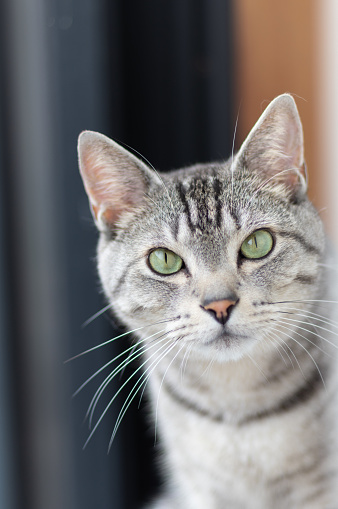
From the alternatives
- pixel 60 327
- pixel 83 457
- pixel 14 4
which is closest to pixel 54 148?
pixel 14 4

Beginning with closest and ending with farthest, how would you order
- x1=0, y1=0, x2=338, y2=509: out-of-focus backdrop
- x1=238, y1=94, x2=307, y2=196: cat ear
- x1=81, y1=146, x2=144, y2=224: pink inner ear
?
1. x1=238, y1=94, x2=307, y2=196: cat ear
2. x1=81, y1=146, x2=144, y2=224: pink inner ear
3. x1=0, y1=0, x2=338, y2=509: out-of-focus backdrop

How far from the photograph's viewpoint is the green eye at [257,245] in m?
0.86

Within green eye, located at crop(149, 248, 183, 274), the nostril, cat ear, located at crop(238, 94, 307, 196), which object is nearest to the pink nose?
the nostril

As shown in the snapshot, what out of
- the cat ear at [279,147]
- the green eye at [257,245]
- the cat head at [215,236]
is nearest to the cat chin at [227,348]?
the cat head at [215,236]

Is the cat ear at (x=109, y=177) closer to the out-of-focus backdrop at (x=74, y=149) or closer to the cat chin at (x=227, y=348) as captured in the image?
the out-of-focus backdrop at (x=74, y=149)

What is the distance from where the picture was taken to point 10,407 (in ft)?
4.16

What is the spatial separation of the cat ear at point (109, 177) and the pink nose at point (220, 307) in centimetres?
26

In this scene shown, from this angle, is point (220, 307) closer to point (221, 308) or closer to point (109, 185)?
point (221, 308)

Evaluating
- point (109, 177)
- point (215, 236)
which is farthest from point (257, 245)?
point (109, 177)

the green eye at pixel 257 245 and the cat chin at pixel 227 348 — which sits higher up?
the green eye at pixel 257 245

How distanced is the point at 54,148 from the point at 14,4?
0.29 metres

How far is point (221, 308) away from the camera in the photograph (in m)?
0.80

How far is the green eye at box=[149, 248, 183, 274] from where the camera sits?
35.3 inches

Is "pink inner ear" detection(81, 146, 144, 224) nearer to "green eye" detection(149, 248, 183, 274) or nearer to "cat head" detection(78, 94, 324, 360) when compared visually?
"cat head" detection(78, 94, 324, 360)
